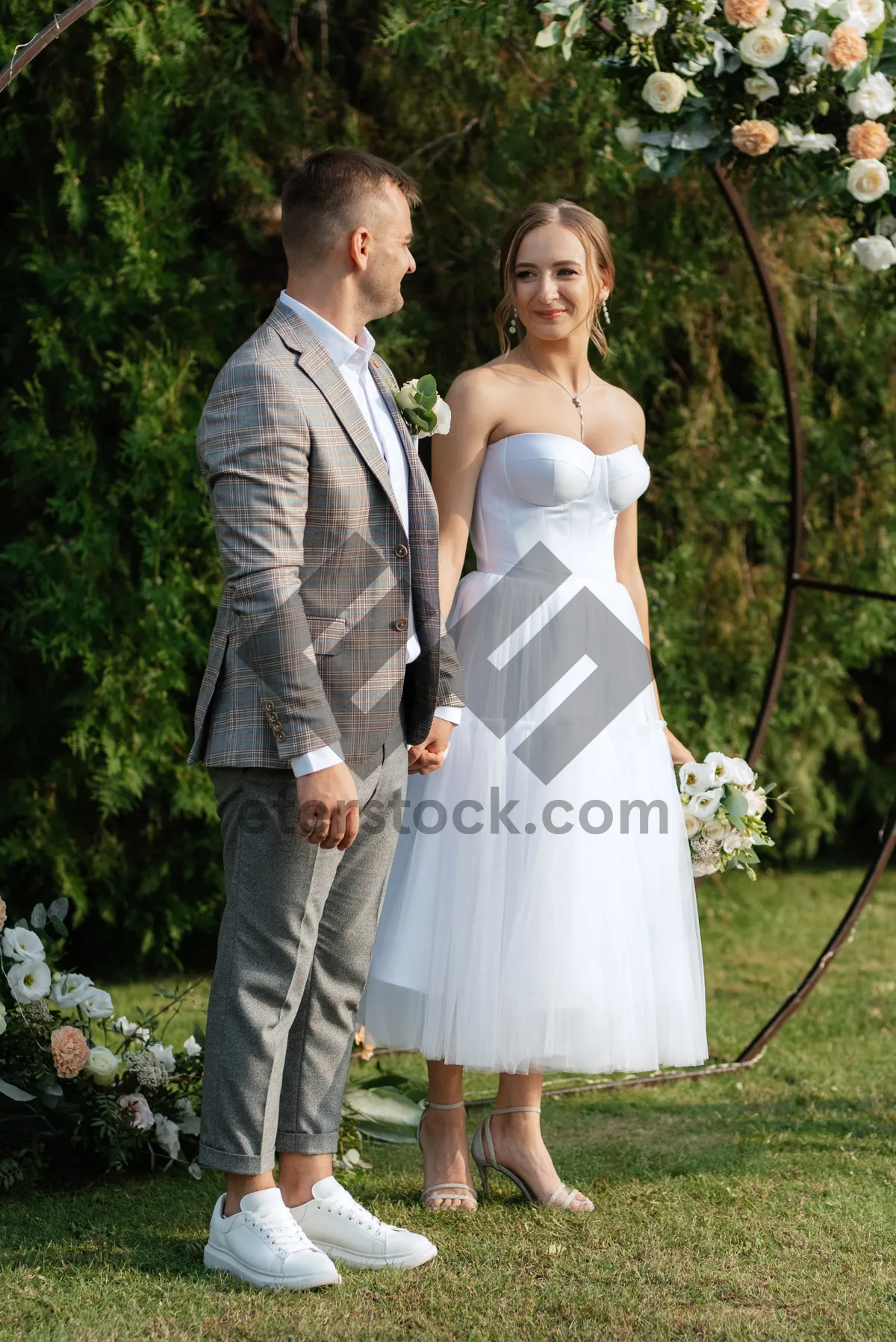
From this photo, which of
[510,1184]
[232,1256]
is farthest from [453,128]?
[232,1256]

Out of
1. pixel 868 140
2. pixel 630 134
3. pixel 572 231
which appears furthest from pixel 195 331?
pixel 868 140

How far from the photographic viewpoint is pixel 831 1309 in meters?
2.22

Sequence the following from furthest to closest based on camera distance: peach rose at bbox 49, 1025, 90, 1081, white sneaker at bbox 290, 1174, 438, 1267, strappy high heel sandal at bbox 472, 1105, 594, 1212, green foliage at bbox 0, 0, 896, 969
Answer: green foliage at bbox 0, 0, 896, 969, peach rose at bbox 49, 1025, 90, 1081, strappy high heel sandal at bbox 472, 1105, 594, 1212, white sneaker at bbox 290, 1174, 438, 1267

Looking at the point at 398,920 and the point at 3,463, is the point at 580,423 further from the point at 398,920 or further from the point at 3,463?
the point at 3,463

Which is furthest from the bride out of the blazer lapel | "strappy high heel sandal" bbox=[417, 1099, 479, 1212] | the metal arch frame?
the metal arch frame

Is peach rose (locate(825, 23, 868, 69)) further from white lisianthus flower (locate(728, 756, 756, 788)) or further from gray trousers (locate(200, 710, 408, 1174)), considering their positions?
gray trousers (locate(200, 710, 408, 1174))

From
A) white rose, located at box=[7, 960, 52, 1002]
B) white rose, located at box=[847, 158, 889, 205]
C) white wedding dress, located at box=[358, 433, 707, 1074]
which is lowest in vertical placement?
white rose, located at box=[7, 960, 52, 1002]

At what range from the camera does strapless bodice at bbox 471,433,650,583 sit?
276 centimetres

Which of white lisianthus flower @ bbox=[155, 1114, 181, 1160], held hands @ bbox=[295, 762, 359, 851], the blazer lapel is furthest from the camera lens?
white lisianthus flower @ bbox=[155, 1114, 181, 1160]

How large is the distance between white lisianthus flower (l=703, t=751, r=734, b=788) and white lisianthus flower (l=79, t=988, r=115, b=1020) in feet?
4.57

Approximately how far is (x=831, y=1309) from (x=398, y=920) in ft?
3.36

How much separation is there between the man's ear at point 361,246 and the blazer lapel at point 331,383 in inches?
5.3

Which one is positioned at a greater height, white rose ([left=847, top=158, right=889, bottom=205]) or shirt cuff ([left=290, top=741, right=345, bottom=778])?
white rose ([left=847, top=158, right=889, bottom=205])

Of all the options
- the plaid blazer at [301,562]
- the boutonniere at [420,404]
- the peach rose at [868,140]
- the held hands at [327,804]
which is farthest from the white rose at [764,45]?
the held hands at [327,804]
